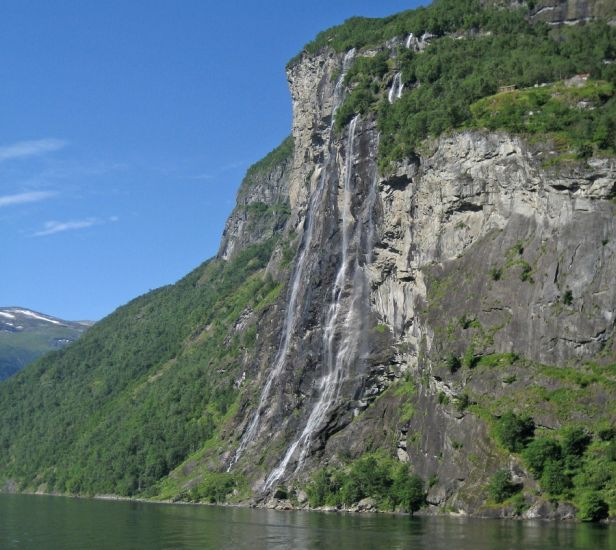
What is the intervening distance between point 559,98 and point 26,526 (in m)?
78.4

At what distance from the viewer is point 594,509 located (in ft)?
264

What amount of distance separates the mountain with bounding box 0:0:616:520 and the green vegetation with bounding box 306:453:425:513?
269 millimetres

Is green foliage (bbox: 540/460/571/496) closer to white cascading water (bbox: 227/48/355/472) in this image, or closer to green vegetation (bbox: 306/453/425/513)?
green vegetation (bbox: 306/453/425/513)

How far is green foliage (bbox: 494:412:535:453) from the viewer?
90.5 meters

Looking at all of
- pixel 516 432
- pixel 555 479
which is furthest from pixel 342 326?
pixel 555 479

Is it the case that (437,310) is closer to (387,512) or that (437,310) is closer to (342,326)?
(387,512)

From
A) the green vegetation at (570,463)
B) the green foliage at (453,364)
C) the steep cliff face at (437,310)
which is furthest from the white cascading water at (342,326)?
the green vegetation at (570,463)

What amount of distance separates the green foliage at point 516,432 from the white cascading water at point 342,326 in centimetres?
4060

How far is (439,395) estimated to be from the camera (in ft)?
349

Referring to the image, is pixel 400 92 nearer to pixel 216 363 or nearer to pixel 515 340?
pixel 515 340

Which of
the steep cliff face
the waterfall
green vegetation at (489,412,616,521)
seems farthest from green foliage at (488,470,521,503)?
the waterfall

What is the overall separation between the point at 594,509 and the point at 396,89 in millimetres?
83488

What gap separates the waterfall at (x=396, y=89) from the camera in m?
146

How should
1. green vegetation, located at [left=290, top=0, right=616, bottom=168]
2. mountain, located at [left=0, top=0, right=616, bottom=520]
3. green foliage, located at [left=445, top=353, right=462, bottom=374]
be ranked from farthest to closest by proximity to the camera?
green vegetation, located at [left=290, top=0, right=616, bottom=168], green foliage, located at [left=445, top=353, right=462, bottom=374], mountain, located at [left=0, top=0, right=616, bottom=520]
